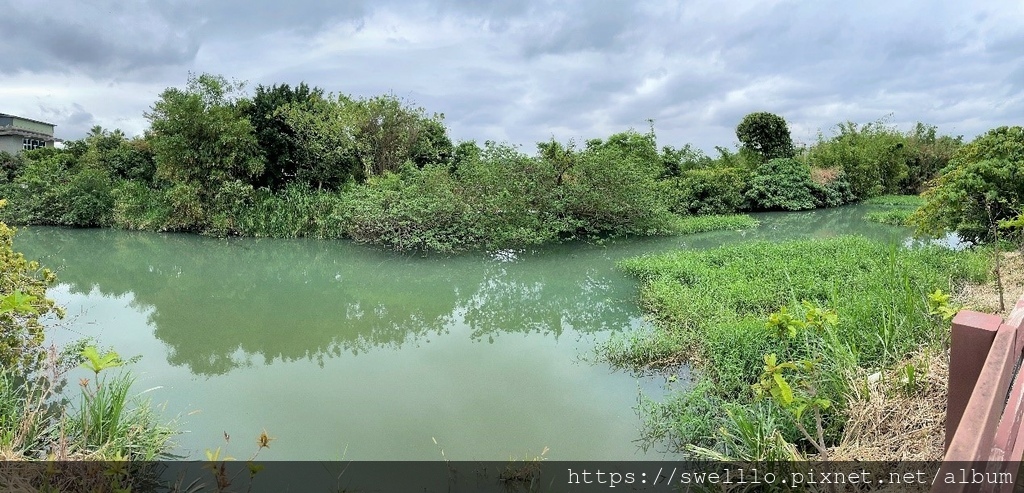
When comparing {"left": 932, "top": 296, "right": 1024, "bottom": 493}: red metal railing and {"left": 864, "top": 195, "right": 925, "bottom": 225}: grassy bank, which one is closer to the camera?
{"left": 932, "top": 296, "right": 1024, "bottom": 493}: red metal railing

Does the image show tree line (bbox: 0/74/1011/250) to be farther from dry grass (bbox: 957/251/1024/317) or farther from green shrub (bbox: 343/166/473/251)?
dry grass (bbox: 957/251/1024/317)

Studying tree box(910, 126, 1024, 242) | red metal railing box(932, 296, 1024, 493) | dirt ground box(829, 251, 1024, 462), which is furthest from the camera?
tree box(910, 126, 1024, 242)

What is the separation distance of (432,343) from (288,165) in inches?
506

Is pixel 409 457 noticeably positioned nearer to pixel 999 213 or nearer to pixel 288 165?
pixel 999 213

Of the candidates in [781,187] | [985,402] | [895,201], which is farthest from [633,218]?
[895,201]

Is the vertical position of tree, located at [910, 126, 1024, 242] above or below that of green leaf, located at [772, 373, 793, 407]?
above

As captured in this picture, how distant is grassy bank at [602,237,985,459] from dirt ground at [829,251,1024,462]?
0.14m

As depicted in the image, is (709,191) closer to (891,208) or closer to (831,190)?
(831,190)

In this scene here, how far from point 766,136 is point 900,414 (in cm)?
2443

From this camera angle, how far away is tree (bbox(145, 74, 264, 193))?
14906 mm

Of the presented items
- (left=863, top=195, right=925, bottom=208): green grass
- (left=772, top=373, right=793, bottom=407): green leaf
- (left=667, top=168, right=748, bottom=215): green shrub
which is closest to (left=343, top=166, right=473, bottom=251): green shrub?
(left=667, top=168, right=748, bottom=215): green shrub

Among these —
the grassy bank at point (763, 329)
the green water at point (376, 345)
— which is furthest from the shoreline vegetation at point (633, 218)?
the green water at point (376, 345)

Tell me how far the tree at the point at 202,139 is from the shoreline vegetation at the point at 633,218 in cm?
5

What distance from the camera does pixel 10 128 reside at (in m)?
33.9
